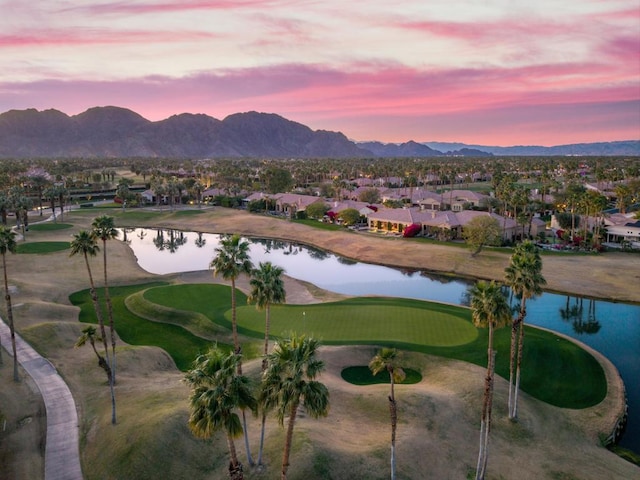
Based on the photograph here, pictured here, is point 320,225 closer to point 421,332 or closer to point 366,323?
point 366,323

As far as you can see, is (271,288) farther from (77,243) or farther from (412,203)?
(412,203)

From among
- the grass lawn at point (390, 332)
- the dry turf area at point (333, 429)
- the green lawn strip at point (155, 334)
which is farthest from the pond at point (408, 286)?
the green lawn strip at point (155, 334)

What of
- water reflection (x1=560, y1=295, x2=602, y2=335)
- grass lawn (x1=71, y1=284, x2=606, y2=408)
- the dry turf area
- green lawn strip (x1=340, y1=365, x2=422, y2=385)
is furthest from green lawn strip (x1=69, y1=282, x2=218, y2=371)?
water reflection (x1=560, y1=295, x2=602, y2=335)

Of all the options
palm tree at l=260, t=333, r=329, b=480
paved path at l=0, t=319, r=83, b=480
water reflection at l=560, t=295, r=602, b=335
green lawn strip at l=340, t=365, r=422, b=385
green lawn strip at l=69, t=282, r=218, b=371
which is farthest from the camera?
water reflection at l=560, t=295, r=602, b=335

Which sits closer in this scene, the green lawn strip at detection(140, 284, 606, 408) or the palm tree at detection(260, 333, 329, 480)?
the palm tree at detection(260, 333, 329, 480)

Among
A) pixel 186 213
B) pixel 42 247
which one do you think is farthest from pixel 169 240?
pixel 42 247

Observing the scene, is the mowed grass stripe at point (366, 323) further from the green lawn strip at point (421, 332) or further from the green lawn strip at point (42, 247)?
the green lawn strip at point (42, 247)

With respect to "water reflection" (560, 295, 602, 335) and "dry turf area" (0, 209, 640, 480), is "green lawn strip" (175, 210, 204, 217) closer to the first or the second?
"dry turf area" (0, 209, 640, 480)

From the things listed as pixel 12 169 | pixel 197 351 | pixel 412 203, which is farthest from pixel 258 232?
pixel 12 169
